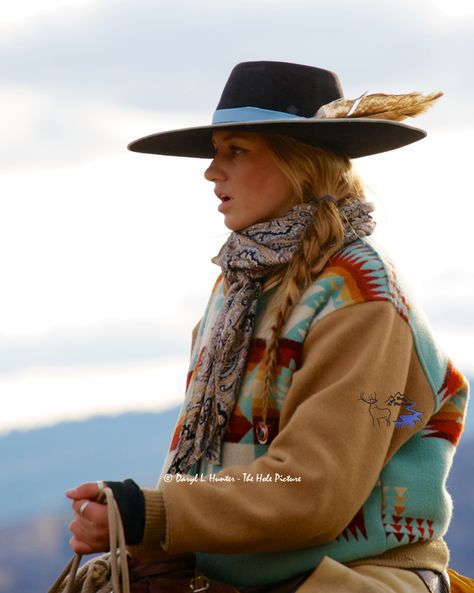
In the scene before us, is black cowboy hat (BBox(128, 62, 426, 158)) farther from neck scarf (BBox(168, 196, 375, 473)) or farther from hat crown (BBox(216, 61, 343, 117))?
neck scarf (BBox(168, 196, 375, 473))

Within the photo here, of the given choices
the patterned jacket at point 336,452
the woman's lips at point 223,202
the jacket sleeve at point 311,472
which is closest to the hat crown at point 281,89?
the woman's lips at point 223,202

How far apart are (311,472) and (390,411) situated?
283mm

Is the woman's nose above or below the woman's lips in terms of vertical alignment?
above

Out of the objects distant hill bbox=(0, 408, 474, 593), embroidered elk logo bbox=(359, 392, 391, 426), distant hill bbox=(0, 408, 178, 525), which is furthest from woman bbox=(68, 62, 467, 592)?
distant hill bbox=(0, 408, 178, 525)

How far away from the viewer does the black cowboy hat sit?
4.38m

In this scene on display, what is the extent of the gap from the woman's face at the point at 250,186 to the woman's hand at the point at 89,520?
0.99 metres

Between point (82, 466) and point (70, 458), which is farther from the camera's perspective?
point (70, 458)

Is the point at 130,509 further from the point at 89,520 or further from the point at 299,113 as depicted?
the point at 299,113

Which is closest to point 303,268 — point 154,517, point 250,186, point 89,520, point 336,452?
point 250,186

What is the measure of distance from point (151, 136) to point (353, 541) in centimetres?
157

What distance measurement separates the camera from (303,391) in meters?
4.03

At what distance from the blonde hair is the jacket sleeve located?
0.62 feet

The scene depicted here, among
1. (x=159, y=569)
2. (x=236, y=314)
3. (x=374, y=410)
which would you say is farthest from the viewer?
(x=236, y=314)

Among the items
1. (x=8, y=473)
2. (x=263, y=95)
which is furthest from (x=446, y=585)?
(x=8, y=473)
